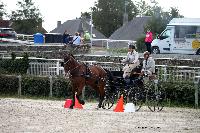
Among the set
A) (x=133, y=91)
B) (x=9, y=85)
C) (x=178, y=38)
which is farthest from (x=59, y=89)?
(x=178, y=38)

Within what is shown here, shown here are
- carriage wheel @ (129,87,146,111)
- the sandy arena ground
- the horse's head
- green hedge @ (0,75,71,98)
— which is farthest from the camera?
green hedge @ (0,75,71,98)

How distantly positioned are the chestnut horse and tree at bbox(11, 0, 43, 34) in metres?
69.7

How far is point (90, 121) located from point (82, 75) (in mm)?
6229

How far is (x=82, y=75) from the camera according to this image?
23641 millimetres

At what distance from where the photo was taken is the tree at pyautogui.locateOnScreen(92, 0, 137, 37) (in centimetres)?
10231

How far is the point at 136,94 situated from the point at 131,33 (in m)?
61.0

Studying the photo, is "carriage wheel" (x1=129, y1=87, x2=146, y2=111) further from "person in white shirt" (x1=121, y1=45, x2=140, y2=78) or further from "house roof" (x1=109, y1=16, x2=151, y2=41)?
"house roof" (x1=109, y1=16, x2=151, y2=41)

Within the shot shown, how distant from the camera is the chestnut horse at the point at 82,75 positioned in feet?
77.5

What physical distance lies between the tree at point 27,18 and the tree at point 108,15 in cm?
1065

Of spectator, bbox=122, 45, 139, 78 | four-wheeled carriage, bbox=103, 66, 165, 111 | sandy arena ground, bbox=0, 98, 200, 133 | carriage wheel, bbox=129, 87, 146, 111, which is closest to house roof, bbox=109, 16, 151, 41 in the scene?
four-wheeled carriage, bbox=103, 66, 165, 111

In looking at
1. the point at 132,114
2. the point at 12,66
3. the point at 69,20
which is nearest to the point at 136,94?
the point at 132,114

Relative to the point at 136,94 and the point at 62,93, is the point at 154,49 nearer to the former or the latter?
the point at 62,93

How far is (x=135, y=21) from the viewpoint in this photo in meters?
85.2

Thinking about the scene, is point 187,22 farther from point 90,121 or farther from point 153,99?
point 90,121
